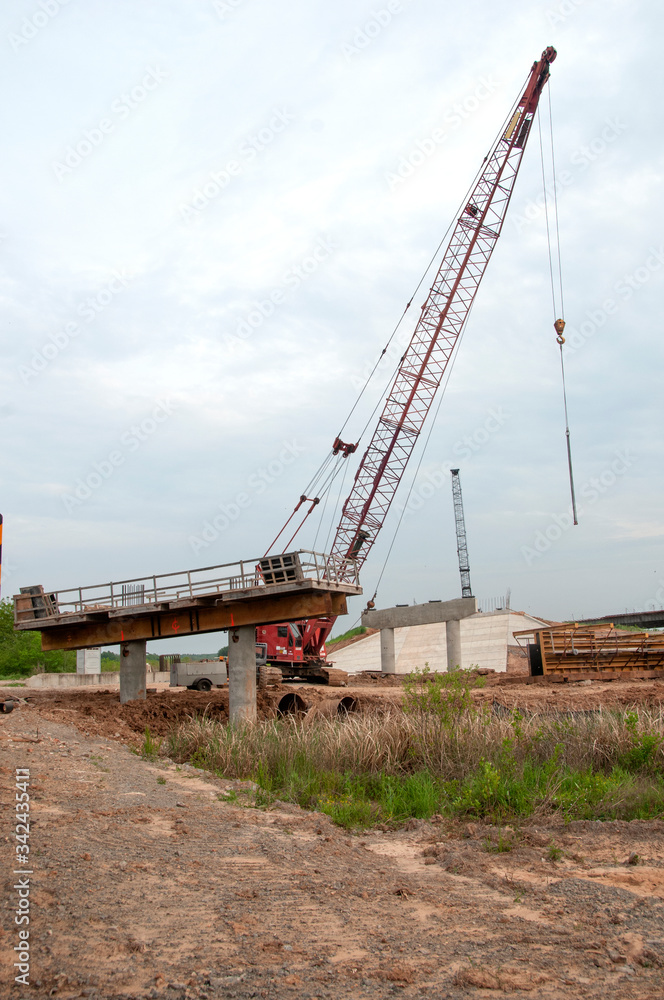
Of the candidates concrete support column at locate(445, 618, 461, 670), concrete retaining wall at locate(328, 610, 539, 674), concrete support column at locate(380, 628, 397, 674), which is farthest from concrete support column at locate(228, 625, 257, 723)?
concrete retaining wall at locate(328, 610, 539, 674)

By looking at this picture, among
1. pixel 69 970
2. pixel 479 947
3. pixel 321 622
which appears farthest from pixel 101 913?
pixel 321 622

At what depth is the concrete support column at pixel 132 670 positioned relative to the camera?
24781 mm

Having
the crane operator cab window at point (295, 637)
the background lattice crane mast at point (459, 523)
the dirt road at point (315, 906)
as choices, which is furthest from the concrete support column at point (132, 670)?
the background lattice crane mast at point (459, 523)

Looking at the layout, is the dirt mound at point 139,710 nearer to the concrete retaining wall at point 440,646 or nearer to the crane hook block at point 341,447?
the crane hook block at point 341,447

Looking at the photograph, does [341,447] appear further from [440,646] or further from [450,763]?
[450,763]

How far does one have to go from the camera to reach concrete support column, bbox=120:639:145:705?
24.8m

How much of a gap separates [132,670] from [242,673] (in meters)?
4.70

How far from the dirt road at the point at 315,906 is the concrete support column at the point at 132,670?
14.7 meters

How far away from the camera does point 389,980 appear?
200 inches

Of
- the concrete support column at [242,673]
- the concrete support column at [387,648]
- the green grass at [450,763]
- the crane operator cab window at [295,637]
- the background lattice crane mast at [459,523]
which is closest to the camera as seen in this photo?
the green grass at [450,763]

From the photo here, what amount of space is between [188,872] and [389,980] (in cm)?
279

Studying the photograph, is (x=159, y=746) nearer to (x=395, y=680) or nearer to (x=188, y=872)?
(x=188, y=872)

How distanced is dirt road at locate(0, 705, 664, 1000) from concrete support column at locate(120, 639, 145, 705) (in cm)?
1470

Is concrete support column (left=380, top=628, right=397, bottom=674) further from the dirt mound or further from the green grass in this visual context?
the green grass
